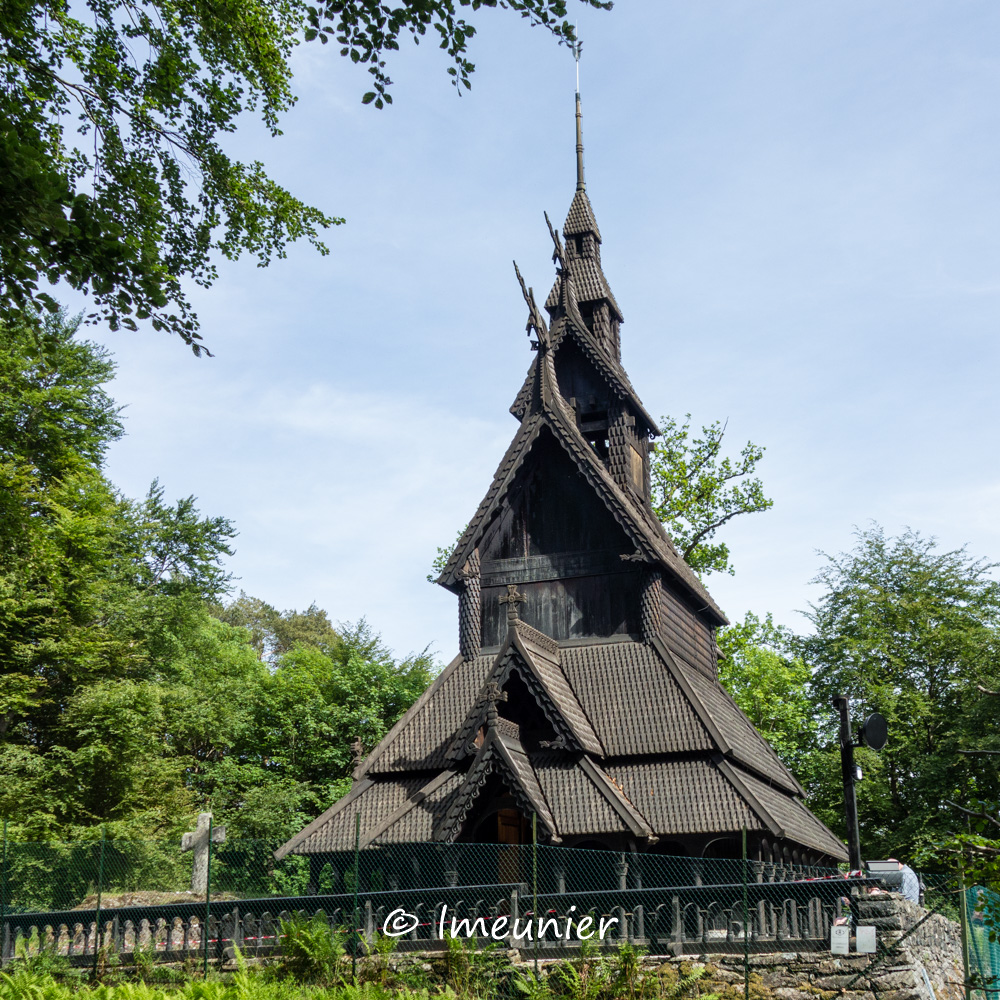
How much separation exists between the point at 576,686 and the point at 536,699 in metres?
2.60

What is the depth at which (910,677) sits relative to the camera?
42344mm

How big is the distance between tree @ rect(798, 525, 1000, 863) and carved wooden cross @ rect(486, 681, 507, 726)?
21736mm

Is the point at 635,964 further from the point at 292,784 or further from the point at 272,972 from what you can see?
the point at 292,784

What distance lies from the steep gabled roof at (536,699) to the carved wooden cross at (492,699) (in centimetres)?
8

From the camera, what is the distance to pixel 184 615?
4022 centimetres

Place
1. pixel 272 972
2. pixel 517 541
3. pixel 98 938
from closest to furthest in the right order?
pixel 272 972, pixel 98 938, pixel 517 541

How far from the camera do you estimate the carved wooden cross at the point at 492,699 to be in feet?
61.0

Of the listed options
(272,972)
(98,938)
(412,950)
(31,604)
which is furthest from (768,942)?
(31,604)

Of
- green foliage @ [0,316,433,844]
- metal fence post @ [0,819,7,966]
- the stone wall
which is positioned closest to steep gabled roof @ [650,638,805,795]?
the stone wall

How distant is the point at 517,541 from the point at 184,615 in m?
20.1

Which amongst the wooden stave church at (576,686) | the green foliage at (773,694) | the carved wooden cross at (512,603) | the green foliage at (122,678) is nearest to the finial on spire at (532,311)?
the wooden stave church at (576,686)

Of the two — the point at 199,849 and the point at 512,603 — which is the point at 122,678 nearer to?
the point at 199,849

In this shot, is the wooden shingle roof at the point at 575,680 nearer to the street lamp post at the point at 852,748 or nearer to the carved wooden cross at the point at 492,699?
the carved wooden cross at the point at 492,699

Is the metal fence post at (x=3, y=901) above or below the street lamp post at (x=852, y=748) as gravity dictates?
below
